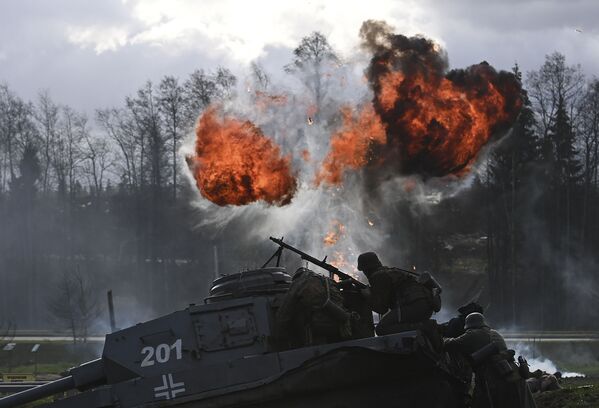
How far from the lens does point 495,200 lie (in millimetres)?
54031

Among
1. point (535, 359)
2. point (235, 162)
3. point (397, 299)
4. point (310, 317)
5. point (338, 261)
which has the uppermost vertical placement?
point (235, 162)

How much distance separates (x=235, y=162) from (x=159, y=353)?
8.48m

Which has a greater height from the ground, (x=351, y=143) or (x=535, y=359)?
(x=351, y=143)

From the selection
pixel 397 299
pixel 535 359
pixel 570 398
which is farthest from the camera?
pixel 535 359

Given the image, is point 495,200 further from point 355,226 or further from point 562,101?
point 355,226

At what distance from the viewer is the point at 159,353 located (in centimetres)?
1277

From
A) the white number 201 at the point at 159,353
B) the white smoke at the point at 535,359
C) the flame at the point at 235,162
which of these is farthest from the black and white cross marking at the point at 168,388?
the white smoke at the point at 535,359

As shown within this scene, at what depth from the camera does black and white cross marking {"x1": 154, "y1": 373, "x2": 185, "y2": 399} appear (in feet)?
40.3

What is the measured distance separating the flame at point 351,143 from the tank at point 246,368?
948 cm

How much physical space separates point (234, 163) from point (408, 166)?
4.03 m

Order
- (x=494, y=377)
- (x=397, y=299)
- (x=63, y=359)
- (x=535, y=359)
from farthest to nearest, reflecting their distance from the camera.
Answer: (x=63, y=359)
(x=535, y=359)
(x=397, y=299)
(x=494, y=377)

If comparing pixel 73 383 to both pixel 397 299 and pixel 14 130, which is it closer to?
pixel 397 299

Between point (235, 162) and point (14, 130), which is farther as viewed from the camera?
point (14, 130)

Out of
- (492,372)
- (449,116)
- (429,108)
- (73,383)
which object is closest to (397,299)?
(492,372)
